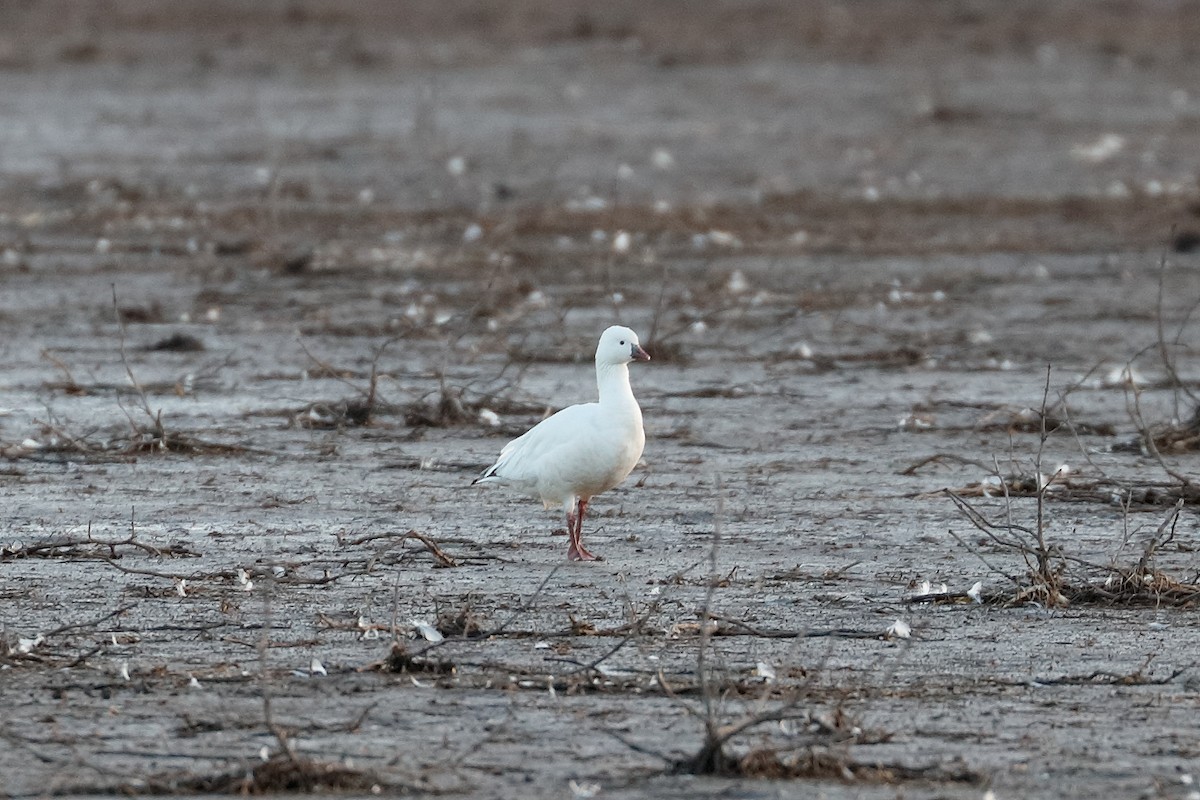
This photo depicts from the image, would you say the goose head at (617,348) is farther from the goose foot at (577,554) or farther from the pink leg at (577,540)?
the goose foot at (577,554)

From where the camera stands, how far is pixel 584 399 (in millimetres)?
12062

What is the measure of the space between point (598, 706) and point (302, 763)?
104 cm

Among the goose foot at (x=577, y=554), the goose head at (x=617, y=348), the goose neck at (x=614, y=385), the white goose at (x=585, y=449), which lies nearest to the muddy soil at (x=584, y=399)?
the goose foot at (x=577, y=554)

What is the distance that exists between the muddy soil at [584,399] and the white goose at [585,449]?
0.27 metres

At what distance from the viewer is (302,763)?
5.48 m

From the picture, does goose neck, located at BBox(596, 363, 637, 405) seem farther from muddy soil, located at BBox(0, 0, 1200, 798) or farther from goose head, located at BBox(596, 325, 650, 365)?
muddy soil, located at BBox(0, 0, 1200, 798)

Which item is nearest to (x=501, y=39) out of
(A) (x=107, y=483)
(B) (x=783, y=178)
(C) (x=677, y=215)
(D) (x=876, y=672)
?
(B) (x=783, y=178)

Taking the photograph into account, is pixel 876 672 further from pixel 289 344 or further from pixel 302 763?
pixel 289 344

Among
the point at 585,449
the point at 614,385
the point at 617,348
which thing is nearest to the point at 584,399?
the point at 617,348

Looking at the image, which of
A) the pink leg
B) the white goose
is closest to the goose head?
the white goose

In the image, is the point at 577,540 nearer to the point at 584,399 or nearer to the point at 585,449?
the point at 585,449

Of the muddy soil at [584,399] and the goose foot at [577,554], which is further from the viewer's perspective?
the goose foot at [577,554]

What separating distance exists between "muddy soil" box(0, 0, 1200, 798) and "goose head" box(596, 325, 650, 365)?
2.48 ft

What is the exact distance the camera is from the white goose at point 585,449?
26.5 ft
